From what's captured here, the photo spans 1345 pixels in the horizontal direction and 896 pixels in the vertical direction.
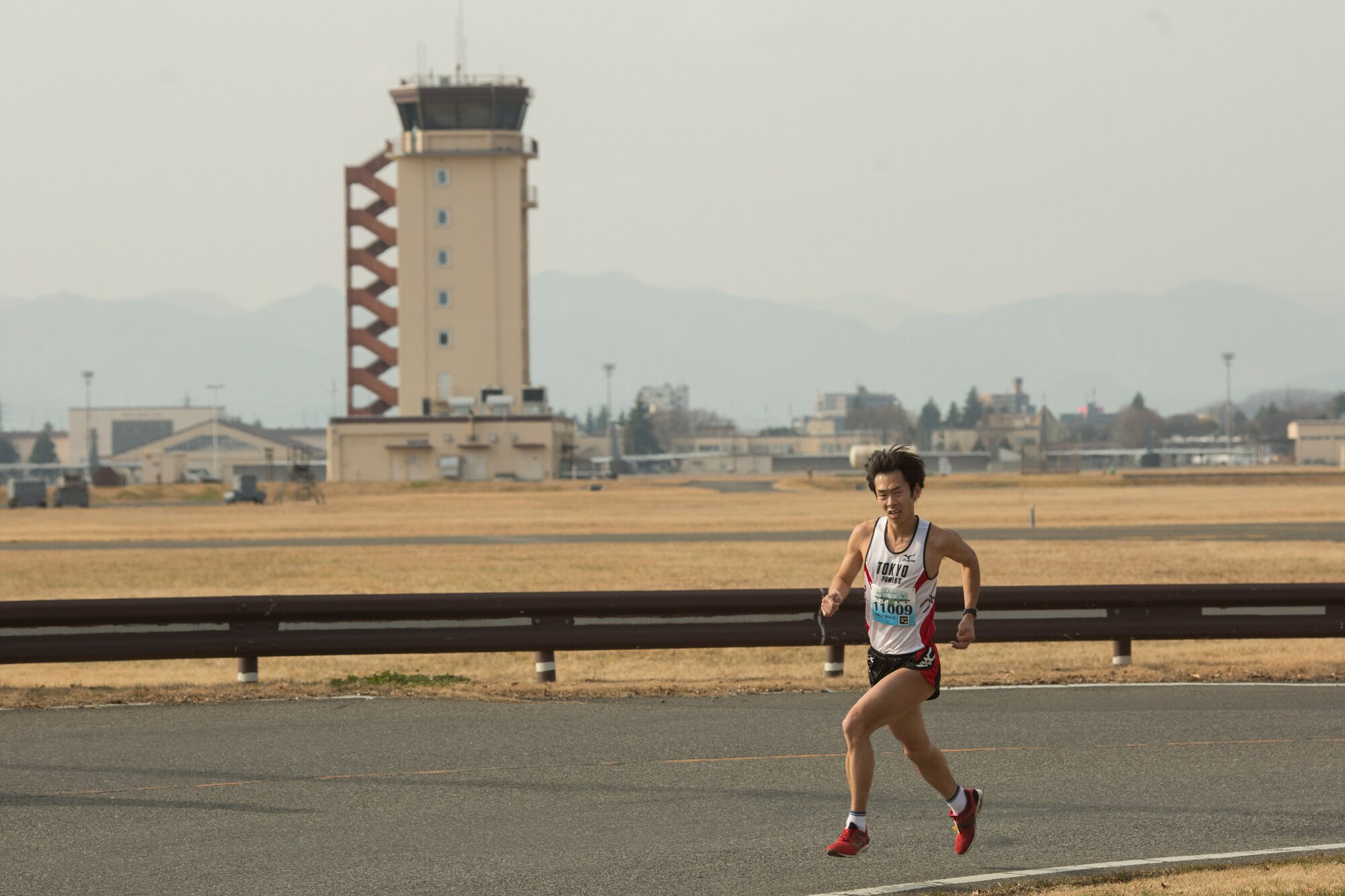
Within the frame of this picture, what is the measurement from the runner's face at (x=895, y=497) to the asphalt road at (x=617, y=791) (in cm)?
175

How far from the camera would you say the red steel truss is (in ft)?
381

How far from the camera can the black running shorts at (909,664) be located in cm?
714

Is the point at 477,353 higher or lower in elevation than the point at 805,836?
higher

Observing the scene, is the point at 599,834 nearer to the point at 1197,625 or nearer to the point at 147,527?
the point at 1197,625

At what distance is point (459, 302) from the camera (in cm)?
11225

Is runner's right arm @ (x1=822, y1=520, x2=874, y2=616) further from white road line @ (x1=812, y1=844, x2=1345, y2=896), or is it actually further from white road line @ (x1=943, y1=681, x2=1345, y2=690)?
white road line @ (x1=943, y1=681, x2=1345, y2=690)

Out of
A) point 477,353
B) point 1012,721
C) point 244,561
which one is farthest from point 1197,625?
point 477,353

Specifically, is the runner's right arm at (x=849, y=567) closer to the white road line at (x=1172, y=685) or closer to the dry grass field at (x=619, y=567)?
the dry grass field at (x=619, y=567)

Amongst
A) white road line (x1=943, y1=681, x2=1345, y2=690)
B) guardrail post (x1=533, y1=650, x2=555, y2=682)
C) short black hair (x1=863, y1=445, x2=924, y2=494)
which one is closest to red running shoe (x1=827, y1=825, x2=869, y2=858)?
short black hair (x1=863, y1=445, x2=924, y2=494)

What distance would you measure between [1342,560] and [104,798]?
2722 centimetres

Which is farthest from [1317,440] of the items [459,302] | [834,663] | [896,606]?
[896,606]

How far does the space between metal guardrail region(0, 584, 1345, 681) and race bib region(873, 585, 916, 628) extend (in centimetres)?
573

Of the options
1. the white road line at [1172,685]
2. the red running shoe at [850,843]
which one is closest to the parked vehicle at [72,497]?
the white road line at [1172,685]

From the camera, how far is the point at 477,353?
372 feet
